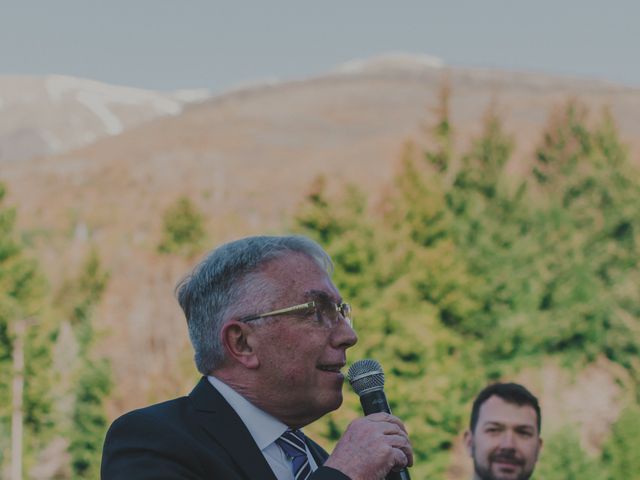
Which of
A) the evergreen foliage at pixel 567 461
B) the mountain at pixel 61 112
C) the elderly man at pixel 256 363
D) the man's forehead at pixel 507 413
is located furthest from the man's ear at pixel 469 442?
the mountain at pixel 61 112

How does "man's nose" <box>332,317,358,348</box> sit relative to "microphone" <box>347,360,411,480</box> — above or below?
above

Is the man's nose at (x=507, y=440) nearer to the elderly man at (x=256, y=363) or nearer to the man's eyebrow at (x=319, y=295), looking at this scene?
the elderly man at (x=256, y=363)

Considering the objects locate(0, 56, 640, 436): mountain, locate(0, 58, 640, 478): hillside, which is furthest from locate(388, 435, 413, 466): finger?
locate(0, 58, 640, 478): hillside

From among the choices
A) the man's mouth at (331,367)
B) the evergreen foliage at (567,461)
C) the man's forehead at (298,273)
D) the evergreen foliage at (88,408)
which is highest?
the man's forehead at (298,273)

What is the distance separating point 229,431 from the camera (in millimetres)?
2576

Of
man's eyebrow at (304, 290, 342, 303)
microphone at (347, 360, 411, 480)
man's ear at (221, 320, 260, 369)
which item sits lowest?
microphone at (347, 360, 411, 480)

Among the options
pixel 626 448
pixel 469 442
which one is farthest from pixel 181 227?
pixel 469 442

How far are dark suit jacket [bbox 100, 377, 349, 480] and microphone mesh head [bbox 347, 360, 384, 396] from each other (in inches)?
12.9

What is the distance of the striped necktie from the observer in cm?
264

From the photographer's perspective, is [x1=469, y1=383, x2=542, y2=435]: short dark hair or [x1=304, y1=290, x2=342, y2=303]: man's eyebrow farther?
[x1=469, y1=383, x2=542, y2=435]: short dark hair

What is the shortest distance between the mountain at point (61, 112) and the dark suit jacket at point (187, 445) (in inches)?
4576

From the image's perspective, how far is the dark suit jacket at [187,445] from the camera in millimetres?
2352

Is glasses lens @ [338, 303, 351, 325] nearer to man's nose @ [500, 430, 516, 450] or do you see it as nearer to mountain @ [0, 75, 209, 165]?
man's nose @ [500, 430, 516, 450]

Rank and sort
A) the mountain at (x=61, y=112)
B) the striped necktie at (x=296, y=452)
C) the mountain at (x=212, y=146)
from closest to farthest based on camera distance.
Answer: the striped necktie at (x=296, y=452) → the mountain at (x=212, y=146) → the mountain at (x=61, y=112)
